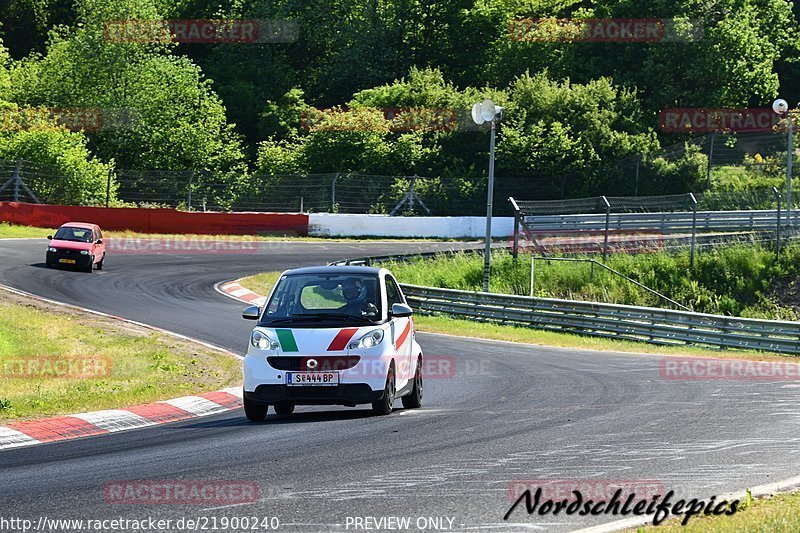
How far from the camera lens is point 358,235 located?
151ft

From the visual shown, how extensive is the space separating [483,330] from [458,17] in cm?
4383

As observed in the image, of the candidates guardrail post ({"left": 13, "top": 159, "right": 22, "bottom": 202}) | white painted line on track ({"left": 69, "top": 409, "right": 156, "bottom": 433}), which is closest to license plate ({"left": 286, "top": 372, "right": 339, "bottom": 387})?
white painted line on track ({"left": 69, "top": 409, "right": 156, "bottom": 433})

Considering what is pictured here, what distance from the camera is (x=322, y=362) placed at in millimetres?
12352

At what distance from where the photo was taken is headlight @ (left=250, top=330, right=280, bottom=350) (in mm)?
12484

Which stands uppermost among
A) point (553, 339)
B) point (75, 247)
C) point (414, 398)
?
point (75, 247)

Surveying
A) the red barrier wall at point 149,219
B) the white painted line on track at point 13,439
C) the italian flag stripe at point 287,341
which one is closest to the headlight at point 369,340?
the italian flag stripe at point 287,341

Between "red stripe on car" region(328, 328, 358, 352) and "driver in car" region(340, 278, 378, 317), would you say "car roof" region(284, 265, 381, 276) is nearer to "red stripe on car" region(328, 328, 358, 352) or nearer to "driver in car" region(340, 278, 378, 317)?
"driver in car" region(340, 278, 378, 317)

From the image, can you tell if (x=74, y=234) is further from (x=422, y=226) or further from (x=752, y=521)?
(x=752, y=521)

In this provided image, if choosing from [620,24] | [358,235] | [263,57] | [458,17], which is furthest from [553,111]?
[263,57]

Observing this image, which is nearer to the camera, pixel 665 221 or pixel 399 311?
pixel 399 311

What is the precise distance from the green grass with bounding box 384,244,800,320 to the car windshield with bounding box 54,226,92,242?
895 centimetres

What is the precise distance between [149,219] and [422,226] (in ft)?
35.4

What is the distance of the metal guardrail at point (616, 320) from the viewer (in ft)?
81.9

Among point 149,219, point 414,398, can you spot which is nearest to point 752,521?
point 414,398
